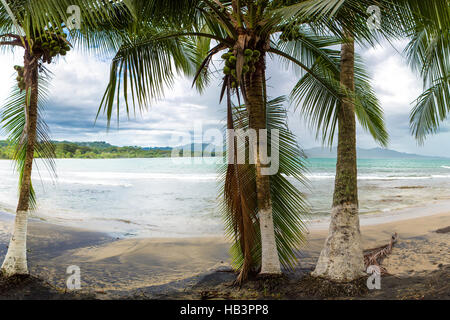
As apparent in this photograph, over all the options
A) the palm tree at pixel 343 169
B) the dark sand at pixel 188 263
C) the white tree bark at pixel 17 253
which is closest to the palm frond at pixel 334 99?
the palm tree at pixel 343 169

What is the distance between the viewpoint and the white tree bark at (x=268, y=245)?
4227 mm

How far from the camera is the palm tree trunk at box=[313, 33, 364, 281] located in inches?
160

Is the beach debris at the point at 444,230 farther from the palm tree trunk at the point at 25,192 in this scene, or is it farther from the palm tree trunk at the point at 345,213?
the palm tree trunk at the point at 25,192

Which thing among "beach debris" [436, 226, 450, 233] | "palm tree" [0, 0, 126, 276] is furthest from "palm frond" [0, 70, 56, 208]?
"beach debris" [436, 226, 450, 233]

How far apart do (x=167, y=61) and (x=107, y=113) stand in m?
1.26

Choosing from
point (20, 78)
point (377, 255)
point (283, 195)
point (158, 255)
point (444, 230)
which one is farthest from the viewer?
point (444, 230)

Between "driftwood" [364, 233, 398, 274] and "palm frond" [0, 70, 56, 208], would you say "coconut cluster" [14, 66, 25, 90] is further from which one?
"driftwood" [364, 233, 398, 274]

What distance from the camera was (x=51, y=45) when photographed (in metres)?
4.54

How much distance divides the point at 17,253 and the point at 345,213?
15.3 ft

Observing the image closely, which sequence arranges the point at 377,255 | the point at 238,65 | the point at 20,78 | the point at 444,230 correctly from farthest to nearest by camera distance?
the point at 444,230, the point at 377,255, the point at 20,78, the point at 238,65

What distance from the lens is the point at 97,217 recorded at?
12.2 metres

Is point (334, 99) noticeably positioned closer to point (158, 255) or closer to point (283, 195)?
point (283, 195)

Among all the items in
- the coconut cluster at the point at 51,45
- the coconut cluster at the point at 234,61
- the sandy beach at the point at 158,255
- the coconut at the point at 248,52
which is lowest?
the sandy beach at the point at 158,255

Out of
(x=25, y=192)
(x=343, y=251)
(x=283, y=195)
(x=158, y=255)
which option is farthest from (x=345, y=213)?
(x=25, y=192)
